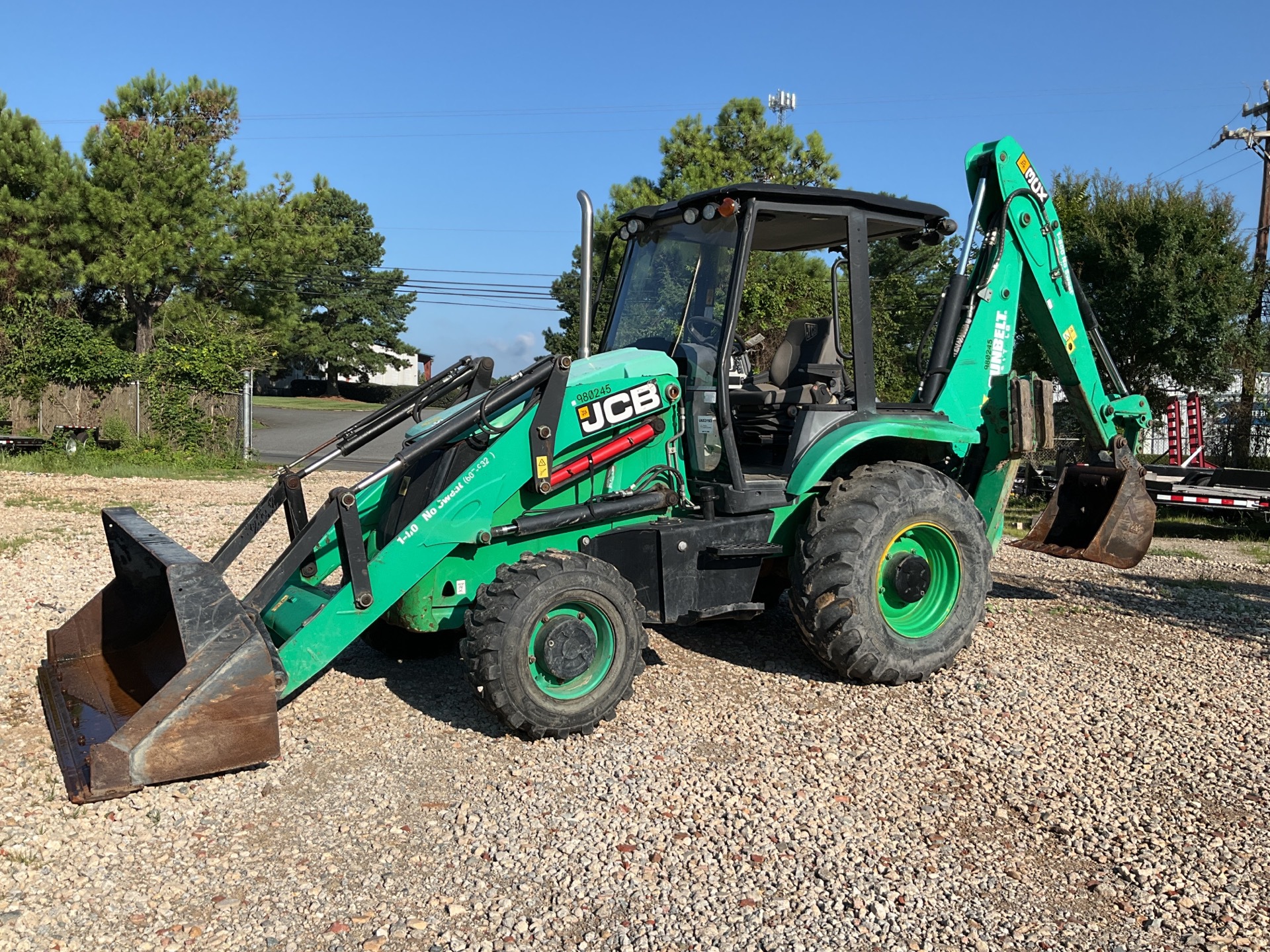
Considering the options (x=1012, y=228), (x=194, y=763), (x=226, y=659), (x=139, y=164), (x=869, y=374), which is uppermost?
→ (x=139, y=164)

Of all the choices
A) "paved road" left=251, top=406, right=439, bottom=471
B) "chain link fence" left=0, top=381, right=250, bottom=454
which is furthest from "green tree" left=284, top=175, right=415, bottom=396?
"chain link fence" left=0, top=381, right=250, bottom=454

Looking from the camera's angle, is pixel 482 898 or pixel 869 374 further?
pixel 869 374

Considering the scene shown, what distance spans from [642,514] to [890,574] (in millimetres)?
1510

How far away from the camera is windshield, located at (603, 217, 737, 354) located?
234 inches

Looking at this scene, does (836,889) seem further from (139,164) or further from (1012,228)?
(139,164)

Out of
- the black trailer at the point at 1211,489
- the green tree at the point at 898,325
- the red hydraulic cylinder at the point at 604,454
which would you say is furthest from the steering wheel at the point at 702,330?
the black trailer at the point at 1211,489

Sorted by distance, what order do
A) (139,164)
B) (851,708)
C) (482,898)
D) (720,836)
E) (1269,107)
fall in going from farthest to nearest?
1. (139,164)
2. (1269,107)
3. (851,708)
4. (720,836)
5. (482,898)

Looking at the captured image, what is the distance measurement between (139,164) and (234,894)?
25.0 metres

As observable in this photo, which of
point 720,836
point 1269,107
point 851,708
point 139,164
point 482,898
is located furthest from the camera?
point 139,164

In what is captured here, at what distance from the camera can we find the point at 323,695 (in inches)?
228

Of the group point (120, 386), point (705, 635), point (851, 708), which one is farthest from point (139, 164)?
point (851, 708)

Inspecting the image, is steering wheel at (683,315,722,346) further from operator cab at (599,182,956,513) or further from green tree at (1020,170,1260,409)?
green tree at (1020,170,1260,409)

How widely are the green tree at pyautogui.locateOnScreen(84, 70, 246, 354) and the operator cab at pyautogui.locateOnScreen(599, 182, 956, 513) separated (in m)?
21.5

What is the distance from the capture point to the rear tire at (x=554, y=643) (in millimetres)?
4797
